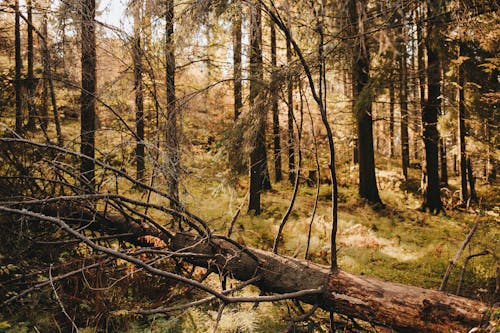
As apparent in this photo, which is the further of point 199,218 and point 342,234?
point 342,234

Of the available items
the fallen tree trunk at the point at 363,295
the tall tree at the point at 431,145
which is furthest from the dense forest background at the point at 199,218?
the tall tree at the point at 431,145

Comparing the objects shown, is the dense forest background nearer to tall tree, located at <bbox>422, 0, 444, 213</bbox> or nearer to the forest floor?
the forest floor

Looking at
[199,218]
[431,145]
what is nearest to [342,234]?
Result: [431,145]

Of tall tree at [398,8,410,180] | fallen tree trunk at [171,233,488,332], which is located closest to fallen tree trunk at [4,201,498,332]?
fallen tree trunk at [171,233,488,332]

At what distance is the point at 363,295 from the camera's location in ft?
12.4

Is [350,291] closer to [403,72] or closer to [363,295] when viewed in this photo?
[363,295]

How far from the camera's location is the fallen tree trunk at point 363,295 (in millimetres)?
3430

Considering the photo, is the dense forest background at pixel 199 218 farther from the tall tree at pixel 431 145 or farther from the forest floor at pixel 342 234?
the tall tree at pixel 431 145

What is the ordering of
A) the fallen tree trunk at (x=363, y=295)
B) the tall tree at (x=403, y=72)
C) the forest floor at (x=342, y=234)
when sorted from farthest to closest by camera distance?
the forest floor at (x=342, y=234), the tall tree at (x=403, y=72), the fallen tree trunk at (x=363, y=295)

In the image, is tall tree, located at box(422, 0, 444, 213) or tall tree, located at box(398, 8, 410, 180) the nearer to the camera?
tall tree, located at box(398, 8, 410, 180)

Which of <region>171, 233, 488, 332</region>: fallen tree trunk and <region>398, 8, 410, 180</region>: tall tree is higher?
<region>398, 8, 410, 180</region>: tall tree

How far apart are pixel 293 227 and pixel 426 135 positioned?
585 cm

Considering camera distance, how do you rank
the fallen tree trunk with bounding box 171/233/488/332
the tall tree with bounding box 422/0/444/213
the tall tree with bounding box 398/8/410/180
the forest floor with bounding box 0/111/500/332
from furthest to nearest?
the tall tree with bounding box 422/0/444/213 → the forest floor with bounding box 0/111/500/332 → the tall tree with bounding box 398/8/410/180 → the fallen tree trunk with bounding box 171/233/488/332

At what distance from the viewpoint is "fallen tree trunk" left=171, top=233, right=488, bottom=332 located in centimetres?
343
